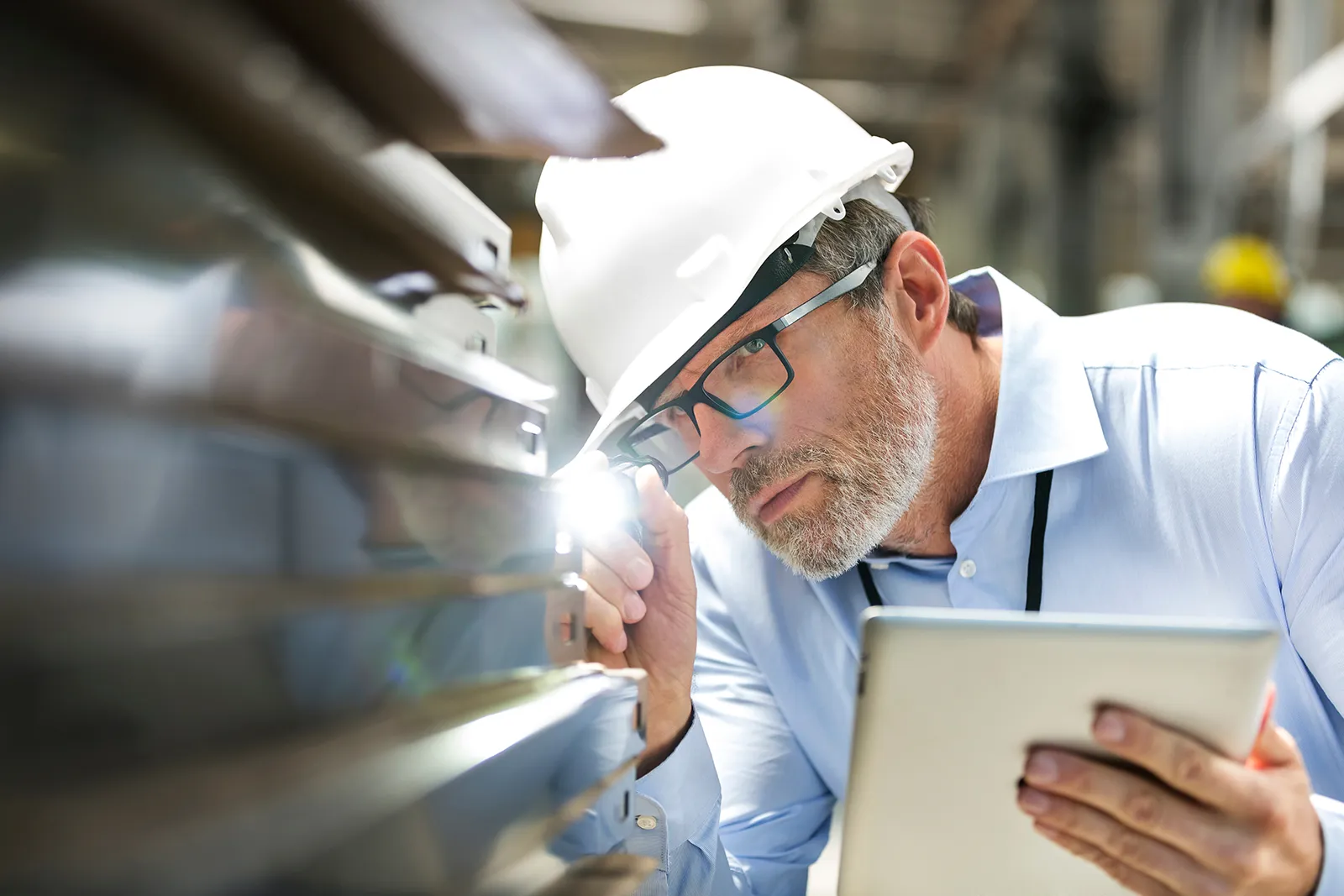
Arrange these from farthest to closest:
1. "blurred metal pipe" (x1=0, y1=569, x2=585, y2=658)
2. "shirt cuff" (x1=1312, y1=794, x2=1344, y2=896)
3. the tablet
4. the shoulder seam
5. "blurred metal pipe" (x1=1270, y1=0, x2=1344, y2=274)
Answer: "blurred metal pipe" (x1=1270, y1=0, x2=1344, y2=274) < the shoulder seam < "shirt cuff" (x1=1312, y1=794, x2=1344, y2=896) < the tablet < "blurred metal pipe" (x1=0, y1=569, x2=585, y2=658)

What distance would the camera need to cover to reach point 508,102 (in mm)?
615

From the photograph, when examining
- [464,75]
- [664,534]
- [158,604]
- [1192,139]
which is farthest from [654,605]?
[1192,139]

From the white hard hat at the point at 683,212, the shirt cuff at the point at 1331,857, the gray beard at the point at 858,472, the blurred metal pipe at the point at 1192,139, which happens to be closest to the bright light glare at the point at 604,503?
the white hard hat at the point at 683,212

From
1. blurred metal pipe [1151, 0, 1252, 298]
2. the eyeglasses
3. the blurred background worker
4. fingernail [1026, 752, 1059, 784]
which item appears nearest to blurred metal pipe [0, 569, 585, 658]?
fingernail [1026, 752, 1059, 784]

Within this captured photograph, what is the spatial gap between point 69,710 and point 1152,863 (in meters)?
0.92

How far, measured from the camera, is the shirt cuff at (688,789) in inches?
54.2

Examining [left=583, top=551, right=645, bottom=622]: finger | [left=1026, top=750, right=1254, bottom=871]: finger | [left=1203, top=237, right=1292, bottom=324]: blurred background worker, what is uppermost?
[left=1203, top=237, right=1292, bottom=324]: blurred background worker

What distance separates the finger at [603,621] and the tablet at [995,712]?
396 millimetres

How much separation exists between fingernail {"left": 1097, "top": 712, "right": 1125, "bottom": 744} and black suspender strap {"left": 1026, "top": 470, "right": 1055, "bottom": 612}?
755 millimetres

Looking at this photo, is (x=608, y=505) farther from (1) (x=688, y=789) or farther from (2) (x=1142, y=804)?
(2) (x=1142, y=804)

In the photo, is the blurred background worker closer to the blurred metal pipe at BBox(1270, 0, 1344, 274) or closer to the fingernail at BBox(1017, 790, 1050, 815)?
the blurred metal pipe at BBox(1270, 0, 1344, 274)

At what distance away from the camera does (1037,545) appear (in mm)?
1620

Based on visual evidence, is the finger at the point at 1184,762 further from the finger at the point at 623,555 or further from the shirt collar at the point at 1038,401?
the shirt collar at the point at 1038,401

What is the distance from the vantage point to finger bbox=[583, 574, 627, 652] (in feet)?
4.12
